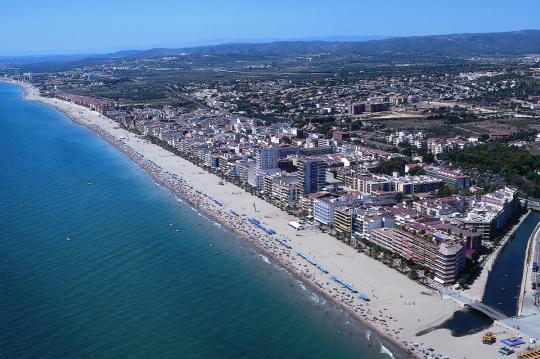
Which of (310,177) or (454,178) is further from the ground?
(310,177)

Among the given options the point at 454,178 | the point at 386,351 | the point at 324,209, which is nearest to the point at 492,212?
the point at 454,178

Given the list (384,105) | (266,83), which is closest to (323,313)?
(384,105)

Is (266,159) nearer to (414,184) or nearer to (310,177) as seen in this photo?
(310,177)

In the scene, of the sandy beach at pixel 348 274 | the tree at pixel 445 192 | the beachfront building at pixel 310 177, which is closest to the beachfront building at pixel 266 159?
the sandy beach at pixel 348 274

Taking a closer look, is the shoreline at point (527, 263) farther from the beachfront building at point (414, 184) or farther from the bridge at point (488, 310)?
the beachfront building at point (414, 184)

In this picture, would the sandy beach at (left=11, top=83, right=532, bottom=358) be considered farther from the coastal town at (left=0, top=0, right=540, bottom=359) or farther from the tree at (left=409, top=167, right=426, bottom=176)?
the tree at (left=409, top=167, right=426, bottom=176)

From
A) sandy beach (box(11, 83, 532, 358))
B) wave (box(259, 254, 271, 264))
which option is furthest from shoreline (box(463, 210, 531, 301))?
wave (box(259, 254, 271, 264))

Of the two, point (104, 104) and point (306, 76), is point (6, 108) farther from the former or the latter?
point (306, 76)
